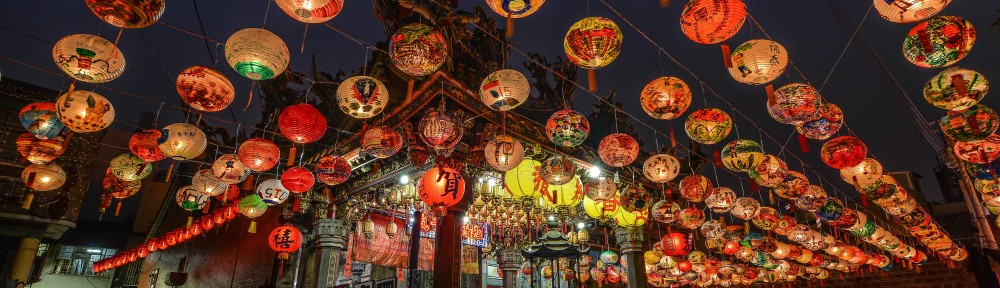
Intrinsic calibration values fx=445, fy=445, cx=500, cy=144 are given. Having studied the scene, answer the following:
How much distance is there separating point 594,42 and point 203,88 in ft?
12.4

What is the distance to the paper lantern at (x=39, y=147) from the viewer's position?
5.51 m

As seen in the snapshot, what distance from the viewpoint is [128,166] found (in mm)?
5871

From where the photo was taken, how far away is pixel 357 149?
764cm

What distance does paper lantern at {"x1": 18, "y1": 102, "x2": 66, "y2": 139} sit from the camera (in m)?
5.05

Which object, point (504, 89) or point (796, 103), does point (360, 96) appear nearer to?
point (504, 89)

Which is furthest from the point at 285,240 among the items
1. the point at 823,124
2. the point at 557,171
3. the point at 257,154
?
the point at 823,124

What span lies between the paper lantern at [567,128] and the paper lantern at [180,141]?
164 inches

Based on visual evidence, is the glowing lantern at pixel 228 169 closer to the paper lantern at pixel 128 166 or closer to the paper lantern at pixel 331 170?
the paper lantern at pixel 128 166

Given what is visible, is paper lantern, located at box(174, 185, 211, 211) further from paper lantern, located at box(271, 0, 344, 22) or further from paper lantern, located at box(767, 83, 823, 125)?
paper lantern, located at box(767, 83, 823, 125)

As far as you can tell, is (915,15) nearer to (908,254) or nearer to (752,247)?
(752,247)

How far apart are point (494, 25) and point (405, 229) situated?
7.29 metres

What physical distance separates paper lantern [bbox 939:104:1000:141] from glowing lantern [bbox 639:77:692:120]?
357 centimetres

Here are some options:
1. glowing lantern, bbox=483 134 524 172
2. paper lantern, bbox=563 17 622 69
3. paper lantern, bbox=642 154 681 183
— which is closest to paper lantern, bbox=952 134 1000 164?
paper lantern, bbox=642 154 681 183

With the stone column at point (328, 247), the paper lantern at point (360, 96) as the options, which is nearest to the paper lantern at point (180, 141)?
the paper lantern at point (360, 96)
